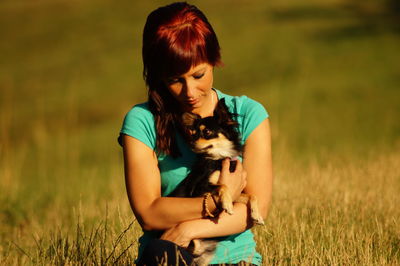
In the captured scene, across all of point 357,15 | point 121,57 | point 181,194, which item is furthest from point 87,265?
point 357,15

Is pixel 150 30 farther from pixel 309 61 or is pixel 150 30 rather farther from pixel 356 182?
pixel 309 61

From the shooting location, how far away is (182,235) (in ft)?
11.1

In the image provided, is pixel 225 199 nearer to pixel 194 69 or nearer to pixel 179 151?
pixel 179 151

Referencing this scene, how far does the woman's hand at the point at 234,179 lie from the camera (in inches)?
138

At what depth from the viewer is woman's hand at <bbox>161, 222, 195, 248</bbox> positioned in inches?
133

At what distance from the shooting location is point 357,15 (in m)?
27.3

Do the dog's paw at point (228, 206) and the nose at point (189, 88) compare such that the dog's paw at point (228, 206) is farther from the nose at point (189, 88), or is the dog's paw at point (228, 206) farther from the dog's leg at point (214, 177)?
the nose at point (189, 88)

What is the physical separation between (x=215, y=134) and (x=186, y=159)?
0.29 meters

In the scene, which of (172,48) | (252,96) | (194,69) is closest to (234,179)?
(194,69)

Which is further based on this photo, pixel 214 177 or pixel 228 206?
pixel 214 177

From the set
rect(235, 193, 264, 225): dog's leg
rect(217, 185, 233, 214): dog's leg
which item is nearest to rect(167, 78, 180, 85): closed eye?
rect(217, 185, 233, 214): dog's leg

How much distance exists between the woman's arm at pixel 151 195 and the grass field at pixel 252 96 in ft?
1.28

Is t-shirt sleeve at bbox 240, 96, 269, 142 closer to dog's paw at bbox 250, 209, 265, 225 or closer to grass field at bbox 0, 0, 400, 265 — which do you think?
dog's paw at bbox 250, 209, 265, 225

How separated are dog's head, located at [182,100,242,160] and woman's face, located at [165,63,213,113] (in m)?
0.14
